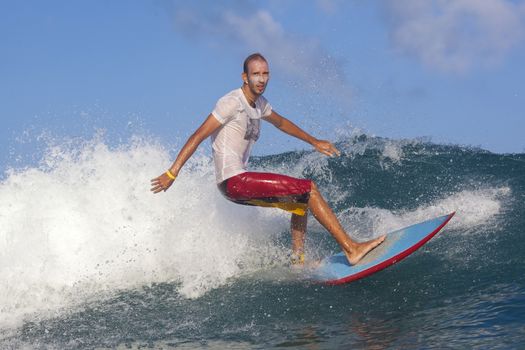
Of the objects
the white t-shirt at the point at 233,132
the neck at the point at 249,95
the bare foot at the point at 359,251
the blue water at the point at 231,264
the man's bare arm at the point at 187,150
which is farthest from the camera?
the neck at the point at 249,95

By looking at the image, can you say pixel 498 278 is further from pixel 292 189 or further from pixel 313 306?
pixel 292 189

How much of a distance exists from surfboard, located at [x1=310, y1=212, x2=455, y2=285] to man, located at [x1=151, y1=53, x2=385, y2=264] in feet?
0.38

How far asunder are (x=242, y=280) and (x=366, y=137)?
11238 millimetres

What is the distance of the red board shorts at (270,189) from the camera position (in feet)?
19.9

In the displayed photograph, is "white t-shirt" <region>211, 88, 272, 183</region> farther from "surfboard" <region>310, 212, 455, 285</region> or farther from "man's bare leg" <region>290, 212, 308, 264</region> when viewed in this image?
"surfboard" <region>310, 212, 455, 285</region>

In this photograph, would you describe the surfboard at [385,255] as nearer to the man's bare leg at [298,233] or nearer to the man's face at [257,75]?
the man's bare leg at [298,233]

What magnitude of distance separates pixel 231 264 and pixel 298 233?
935 mm

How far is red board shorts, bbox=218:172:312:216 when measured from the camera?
606cm

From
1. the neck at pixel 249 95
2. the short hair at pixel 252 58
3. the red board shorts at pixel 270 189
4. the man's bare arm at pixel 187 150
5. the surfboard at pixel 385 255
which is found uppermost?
the short hair at pixel 252 58

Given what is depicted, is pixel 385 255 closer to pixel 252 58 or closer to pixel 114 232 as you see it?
pixel 252 58

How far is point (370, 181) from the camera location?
39.0 feet

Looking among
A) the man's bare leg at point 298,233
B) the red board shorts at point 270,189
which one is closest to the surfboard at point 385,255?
the man's bare leg at point 298,233

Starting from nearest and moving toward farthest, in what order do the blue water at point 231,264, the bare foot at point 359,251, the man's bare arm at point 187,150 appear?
the blue water at point 231,264 < the man's bare arm at point 187,150 < the bare foot at point 359,251

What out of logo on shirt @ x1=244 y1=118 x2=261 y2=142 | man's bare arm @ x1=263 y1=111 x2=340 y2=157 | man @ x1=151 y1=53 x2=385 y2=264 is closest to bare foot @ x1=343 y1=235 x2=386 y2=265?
man @ x1=151 y1=53 x2=385 y2=264
